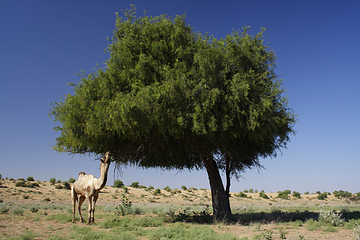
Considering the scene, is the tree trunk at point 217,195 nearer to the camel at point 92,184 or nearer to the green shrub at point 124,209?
the green shrub at point 124,209

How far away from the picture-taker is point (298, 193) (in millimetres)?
67875

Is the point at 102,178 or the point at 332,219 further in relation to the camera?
the point at 332,219

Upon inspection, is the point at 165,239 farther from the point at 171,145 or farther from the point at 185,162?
the point at 185,162

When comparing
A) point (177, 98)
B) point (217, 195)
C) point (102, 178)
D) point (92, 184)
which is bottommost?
point (217, 195)

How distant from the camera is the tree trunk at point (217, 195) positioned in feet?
51.4

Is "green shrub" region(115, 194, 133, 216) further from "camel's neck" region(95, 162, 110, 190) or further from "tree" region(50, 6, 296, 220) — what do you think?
"camel's neck" region(95, 162, 110, 190)

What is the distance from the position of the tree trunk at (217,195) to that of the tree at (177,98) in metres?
0.06

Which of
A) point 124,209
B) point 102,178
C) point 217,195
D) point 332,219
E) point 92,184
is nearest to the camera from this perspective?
point 102,178

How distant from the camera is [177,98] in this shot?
40.0 feet

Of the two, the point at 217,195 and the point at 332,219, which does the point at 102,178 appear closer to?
the point at 217,195

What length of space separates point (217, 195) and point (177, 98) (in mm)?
7292

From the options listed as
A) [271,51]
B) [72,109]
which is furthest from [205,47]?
[72,109]

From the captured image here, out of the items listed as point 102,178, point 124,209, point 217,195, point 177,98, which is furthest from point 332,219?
point 124,209

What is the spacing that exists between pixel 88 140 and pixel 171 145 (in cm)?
473
